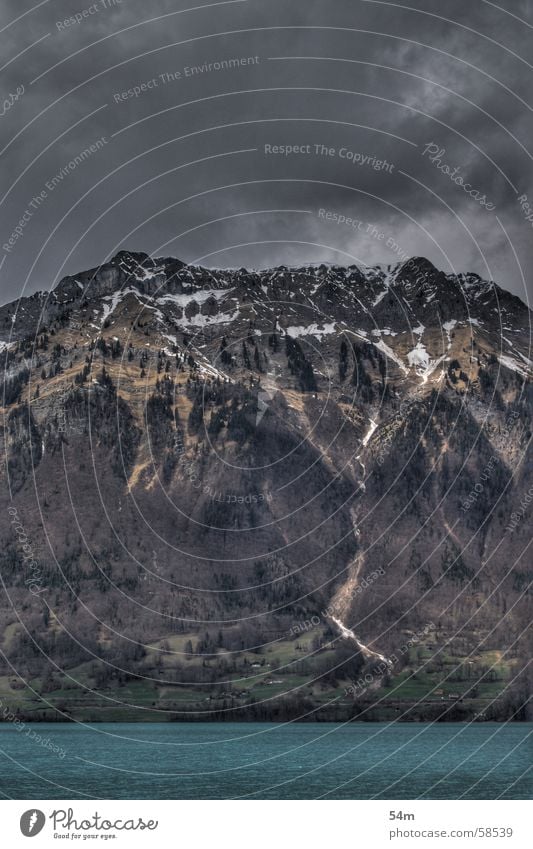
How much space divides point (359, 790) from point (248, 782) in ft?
68.6

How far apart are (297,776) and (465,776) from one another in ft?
97.5

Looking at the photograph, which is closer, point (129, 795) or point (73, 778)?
point (129, 795)

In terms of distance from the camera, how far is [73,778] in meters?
182

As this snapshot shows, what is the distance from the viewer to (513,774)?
194875 mm

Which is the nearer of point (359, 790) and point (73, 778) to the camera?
point (359, 790)

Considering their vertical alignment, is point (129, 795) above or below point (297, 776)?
below
